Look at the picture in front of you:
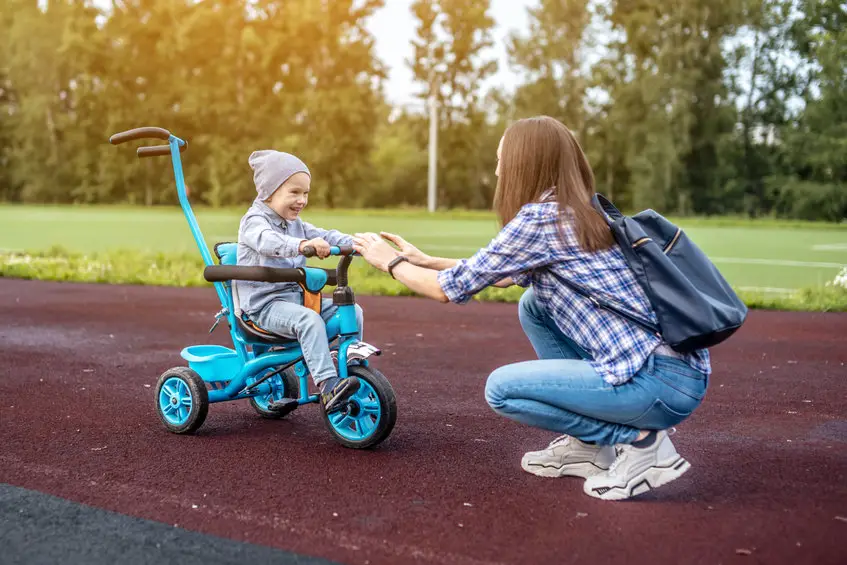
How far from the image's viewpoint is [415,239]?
23.9 m

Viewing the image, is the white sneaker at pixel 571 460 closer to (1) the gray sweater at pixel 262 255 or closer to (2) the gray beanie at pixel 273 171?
(1) the gray sweater at pixel 262 255

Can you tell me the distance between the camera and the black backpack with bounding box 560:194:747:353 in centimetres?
354

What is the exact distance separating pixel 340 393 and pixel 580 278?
125 centimetres

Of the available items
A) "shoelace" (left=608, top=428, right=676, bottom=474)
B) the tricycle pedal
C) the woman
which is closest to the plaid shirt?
the woman

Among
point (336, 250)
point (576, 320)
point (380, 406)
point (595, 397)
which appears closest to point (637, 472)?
point (595, 397)

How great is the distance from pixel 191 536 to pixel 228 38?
51.3 m

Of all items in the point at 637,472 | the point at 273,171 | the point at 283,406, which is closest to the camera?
the point at 637,472

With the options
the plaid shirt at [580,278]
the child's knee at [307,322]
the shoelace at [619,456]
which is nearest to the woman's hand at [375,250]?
the plaid shirt at [580,278]

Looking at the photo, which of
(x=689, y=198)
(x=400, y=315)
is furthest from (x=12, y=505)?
(x=689, y=198)

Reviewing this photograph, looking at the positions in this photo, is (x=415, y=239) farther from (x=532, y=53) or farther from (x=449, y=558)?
(x=532, y=53)

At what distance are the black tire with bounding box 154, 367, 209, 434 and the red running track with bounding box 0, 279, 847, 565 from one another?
9 centimetres

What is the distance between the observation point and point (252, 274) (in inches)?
170

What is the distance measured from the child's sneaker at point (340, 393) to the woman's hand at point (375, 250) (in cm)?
58

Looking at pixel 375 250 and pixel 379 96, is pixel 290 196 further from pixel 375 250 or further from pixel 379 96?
pixel 379 96
